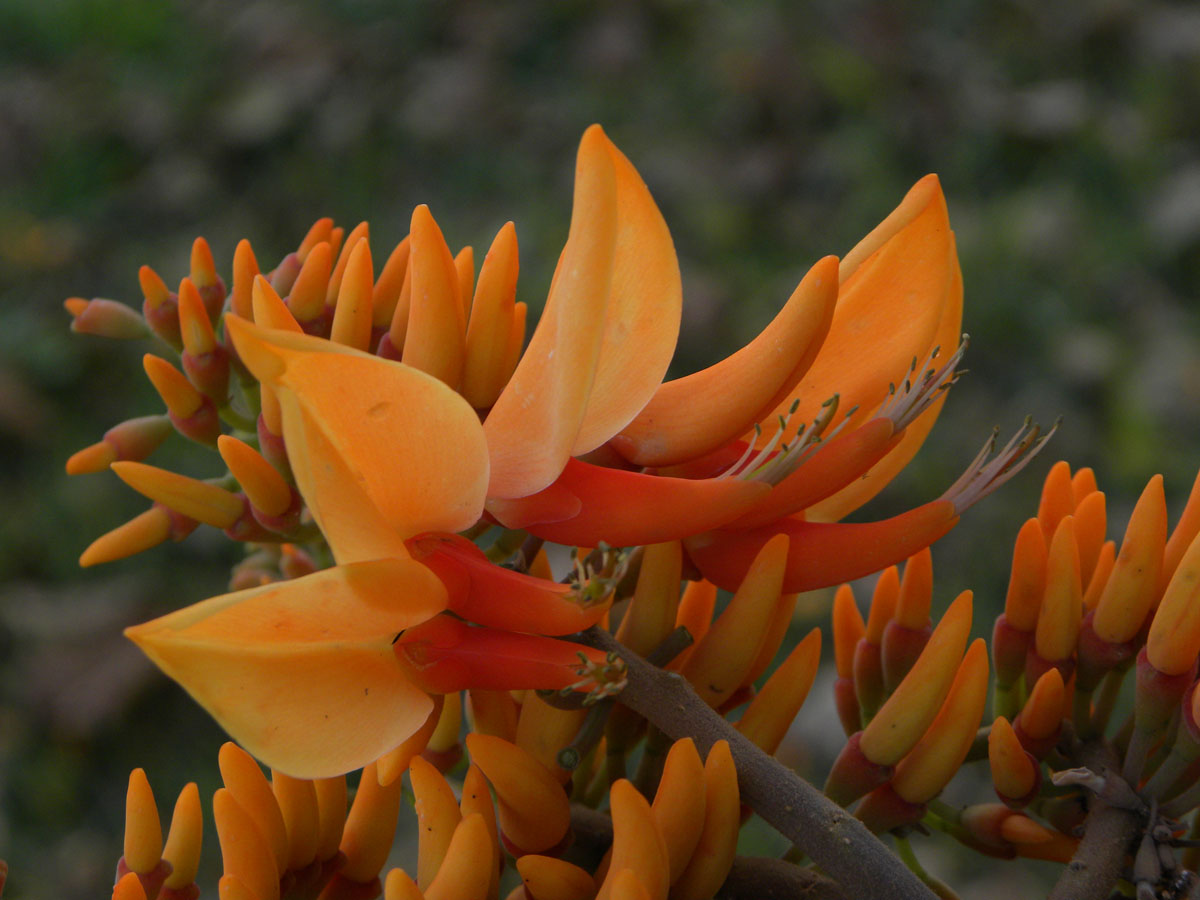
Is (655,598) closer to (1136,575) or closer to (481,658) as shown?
(481,658)

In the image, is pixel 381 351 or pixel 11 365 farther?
pixel 11 365

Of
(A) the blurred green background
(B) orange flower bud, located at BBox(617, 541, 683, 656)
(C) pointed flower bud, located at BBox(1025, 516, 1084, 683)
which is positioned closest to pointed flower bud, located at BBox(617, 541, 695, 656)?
(B) orange flower bud, located at BBox(617, 541, 683, 656)

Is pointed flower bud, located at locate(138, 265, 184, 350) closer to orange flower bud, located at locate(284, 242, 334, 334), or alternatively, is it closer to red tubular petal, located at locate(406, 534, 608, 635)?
orange flower bud, located at locate(284, 242, 334, 334)

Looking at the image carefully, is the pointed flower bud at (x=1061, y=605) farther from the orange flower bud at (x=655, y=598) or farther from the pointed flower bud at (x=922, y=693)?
the orange flower bud at (x=655, y=598)

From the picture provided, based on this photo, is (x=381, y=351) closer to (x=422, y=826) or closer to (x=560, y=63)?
(x=422, y=826)

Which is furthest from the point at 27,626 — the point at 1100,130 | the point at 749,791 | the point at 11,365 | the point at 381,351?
the point at 1100,130

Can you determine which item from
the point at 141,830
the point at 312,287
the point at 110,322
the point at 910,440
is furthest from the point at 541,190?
the point at 141,830
